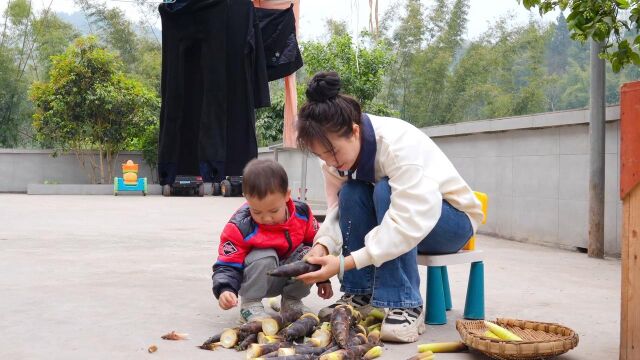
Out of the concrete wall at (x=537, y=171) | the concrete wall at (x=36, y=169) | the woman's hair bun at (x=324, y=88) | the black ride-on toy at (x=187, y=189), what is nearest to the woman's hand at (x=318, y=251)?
the woman's hair bun at (x=324, y=88)

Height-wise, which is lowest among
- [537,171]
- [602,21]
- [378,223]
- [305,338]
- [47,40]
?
[305,338]

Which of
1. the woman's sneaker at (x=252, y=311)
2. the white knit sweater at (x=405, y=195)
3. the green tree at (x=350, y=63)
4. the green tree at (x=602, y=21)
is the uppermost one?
the green tree at (x=350, y=63)

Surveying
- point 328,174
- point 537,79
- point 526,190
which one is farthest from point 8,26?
point 328,174

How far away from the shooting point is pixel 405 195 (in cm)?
237

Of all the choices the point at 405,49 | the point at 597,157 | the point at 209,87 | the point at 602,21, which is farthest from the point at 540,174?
the point at 405,49

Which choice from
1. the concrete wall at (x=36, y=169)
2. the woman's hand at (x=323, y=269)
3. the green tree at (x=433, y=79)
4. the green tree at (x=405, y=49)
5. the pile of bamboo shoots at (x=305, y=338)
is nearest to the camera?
the pile of bamboo shoots at (x=305, y=338)

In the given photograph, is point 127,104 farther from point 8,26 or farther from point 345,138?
point 345,138

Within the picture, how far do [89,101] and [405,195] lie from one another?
16.2 meters

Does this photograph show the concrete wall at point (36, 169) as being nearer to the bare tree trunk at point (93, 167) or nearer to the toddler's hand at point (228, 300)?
the bare tree trunk at point (93, 167)

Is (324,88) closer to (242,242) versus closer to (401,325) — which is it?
(242,242)

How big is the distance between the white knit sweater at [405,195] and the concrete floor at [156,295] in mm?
346

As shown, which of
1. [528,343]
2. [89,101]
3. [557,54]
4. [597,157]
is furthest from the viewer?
[557,54]

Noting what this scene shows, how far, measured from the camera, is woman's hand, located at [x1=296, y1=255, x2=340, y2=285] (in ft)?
7.45

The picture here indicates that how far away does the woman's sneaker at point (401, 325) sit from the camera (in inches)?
94.3
